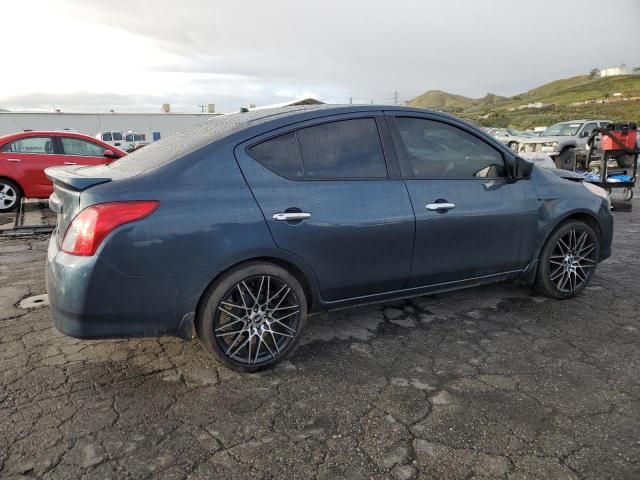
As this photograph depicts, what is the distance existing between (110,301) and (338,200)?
4.86 ft

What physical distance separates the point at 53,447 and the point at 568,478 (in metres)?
2.37

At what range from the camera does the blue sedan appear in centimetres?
269

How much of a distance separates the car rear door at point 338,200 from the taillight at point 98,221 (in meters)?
0.68

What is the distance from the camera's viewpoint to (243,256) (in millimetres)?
2889

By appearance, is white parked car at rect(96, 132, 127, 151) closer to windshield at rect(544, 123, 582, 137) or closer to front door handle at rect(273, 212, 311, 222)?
windshield at rect(544, 123, 582, 137)

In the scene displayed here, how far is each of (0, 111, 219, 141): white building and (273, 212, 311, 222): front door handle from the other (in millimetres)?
41048

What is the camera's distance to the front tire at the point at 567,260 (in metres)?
4.20

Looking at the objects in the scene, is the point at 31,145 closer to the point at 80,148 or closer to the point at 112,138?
the point at 80,148

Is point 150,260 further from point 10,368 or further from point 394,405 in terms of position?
point 394,405

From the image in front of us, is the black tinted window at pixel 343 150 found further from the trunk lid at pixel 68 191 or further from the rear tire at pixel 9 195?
the rear tire at pixel 9 195

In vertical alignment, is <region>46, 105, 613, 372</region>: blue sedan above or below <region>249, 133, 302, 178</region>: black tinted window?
below

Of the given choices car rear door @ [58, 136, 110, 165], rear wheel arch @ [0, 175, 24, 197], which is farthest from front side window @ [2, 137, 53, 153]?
rear wheel arch @ [0, 175, 24, 197]

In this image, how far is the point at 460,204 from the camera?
3627 mm

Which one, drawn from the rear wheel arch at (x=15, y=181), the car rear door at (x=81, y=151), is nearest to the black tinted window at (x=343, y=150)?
the car rear door at (x=81, y=151)
